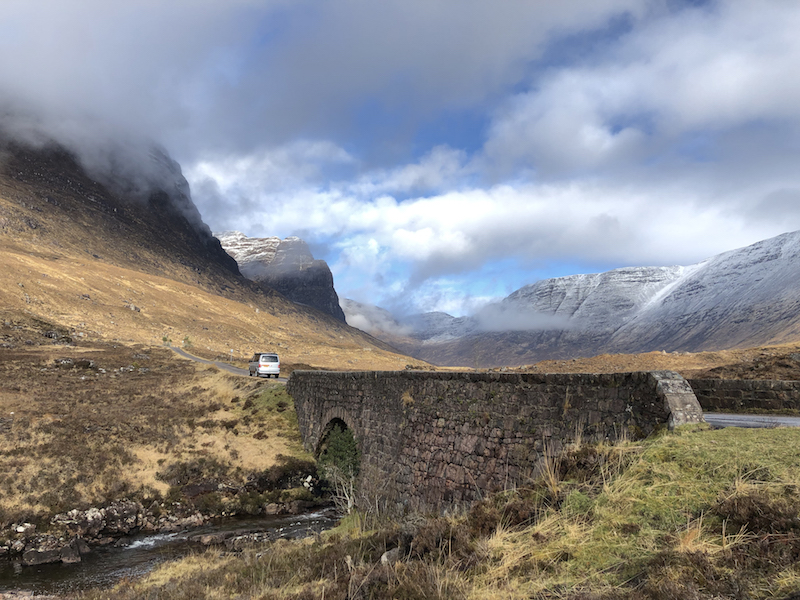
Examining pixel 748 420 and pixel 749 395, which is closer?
pixel 748 420

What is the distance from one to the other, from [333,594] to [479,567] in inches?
68.9

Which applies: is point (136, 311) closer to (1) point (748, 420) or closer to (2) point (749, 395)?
(2) point (749, 395)

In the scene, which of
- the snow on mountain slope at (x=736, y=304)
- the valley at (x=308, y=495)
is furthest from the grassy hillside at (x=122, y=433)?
the snow on mountain slope at (x=736, y=304)

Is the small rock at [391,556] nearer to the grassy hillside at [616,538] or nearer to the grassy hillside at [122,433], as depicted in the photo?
the grassy hillside at [616,538]

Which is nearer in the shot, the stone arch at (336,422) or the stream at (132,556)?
the stream at (132,556)

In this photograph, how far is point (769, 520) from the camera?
4340 mm

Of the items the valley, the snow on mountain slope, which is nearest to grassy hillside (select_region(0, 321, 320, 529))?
the valley

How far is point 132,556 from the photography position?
1412 cm

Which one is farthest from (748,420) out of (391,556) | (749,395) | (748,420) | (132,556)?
(132,556)

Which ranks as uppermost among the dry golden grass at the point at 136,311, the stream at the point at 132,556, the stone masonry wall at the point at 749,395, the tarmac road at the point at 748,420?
the dry golden grass at the point at 136,311

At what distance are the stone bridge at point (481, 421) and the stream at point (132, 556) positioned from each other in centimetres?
338

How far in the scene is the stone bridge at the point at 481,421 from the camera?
7.56 metres

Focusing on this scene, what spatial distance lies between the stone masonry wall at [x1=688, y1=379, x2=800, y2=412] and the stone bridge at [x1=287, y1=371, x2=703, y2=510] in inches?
108

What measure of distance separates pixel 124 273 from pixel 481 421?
318ft
